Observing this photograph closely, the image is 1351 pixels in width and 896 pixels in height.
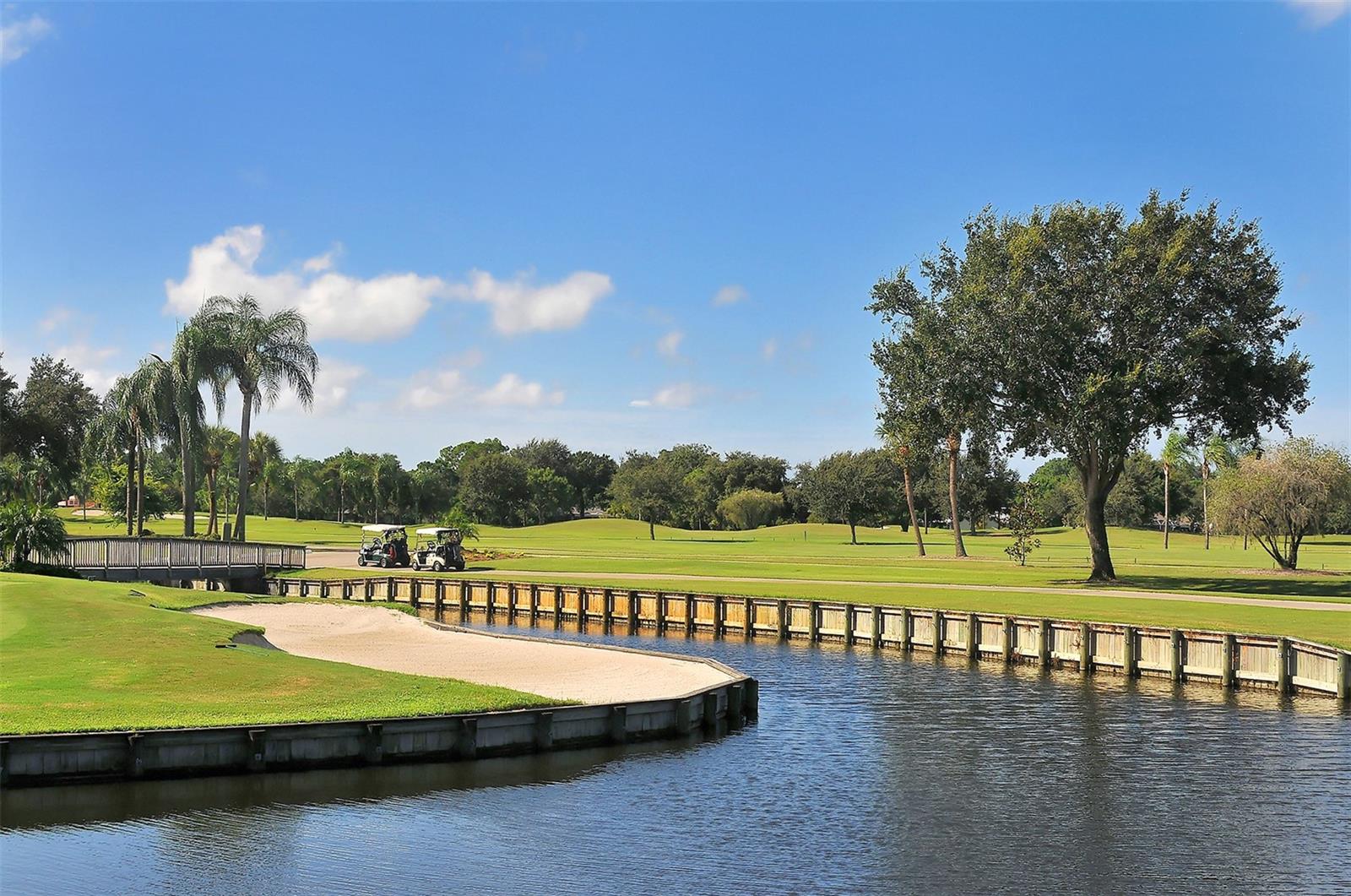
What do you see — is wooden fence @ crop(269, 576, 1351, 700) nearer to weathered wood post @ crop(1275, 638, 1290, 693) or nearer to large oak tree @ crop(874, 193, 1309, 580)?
weathered wood post @ crop(1275, 638, 1290, 693)

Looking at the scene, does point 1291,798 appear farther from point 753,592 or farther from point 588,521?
point 588,521

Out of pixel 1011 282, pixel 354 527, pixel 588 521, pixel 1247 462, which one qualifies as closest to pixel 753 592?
pixel 1011 282

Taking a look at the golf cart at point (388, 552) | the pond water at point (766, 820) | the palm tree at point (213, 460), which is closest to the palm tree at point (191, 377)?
the golf cart at point (388, 552)

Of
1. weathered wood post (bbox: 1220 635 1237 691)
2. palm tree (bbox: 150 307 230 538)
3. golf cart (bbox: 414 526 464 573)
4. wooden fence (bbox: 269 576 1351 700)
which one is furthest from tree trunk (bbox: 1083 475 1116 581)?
palm tree (bbox: 150 307 230 538)

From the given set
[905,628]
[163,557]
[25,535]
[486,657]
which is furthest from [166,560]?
[905,628]

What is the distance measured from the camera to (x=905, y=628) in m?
44.3

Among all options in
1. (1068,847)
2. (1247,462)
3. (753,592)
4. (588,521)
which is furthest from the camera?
(588,521)

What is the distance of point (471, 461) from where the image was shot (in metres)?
191

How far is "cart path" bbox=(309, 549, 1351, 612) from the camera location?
5147 centimetres

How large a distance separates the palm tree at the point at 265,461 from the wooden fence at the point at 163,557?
219 ft

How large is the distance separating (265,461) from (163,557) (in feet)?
353

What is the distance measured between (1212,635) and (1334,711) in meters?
5.55

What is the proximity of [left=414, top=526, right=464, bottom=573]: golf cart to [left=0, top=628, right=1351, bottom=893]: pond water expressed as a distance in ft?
156

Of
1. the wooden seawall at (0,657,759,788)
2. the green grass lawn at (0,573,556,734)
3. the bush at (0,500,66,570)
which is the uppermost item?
the bush at (0,500,66,570)
